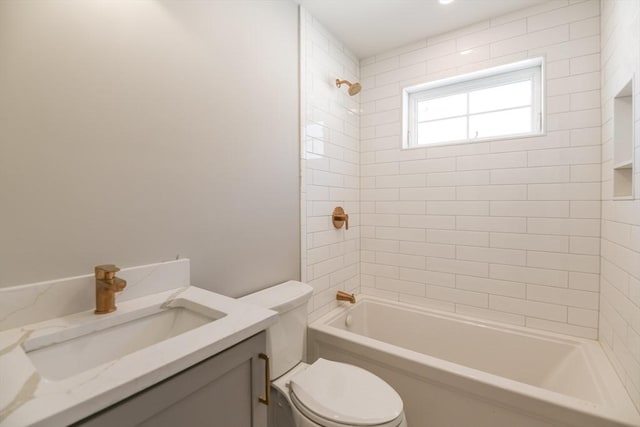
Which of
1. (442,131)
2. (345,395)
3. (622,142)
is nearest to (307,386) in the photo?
(345,395)

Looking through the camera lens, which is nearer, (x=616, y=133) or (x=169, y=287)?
(x=169, y=287)

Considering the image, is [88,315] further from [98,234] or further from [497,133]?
[497,133]

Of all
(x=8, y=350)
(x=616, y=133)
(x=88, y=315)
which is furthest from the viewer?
(x=616, y=133)

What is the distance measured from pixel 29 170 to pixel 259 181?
880 mm

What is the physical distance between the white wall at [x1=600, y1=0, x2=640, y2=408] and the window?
366mm

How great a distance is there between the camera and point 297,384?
1260 mm

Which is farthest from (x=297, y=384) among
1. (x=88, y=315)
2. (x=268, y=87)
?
(x=268, y=87)

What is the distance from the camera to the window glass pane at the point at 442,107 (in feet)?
7.01

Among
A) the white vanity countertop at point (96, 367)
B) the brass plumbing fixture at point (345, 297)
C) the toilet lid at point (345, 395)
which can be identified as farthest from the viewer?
the brass plumbing fixture at point (345, 297)

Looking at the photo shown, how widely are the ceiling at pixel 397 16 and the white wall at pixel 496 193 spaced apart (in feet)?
→ 0.27

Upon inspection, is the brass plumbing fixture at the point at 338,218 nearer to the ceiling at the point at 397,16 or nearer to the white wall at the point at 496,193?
the white wall at the point at 496,193

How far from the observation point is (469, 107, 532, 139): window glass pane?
6.27 feet

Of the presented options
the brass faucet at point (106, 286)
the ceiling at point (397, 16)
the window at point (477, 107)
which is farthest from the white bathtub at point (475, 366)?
the ceiling at point (397, 16)

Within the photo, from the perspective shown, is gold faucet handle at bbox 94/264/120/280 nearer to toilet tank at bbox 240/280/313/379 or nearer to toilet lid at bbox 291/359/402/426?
toilet tank at bbox 240/280/313/379
